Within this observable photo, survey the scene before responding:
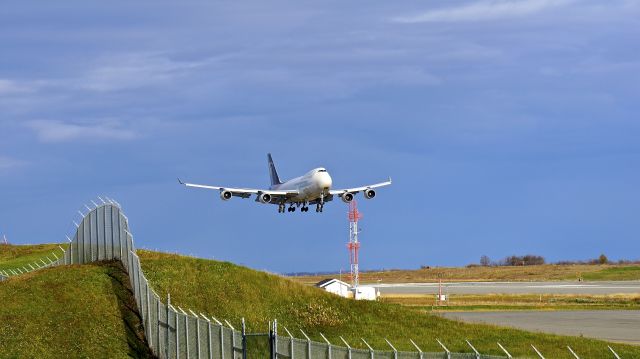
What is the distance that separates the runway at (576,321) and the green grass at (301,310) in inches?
289

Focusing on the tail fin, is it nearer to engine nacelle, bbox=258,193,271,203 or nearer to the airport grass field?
engine nacelle, bbox=258,193,271,203

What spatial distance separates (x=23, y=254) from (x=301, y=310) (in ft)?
144

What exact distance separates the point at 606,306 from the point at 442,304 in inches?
611

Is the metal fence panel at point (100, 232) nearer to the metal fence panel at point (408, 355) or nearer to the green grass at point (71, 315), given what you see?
the green grass at point (71, 315)

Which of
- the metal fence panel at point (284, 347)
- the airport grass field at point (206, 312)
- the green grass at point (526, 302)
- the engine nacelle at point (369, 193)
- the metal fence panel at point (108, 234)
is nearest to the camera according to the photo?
the metal fence panel at point (284, 347)

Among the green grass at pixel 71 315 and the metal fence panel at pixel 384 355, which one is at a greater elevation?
the green grass at pixel 71 315

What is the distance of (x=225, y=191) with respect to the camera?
101562 millimetres

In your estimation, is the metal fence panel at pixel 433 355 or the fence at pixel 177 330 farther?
the fence at pixel 177 330

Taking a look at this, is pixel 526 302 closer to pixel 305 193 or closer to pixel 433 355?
pixel 305 193

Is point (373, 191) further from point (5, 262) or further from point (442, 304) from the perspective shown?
point (5, 262)

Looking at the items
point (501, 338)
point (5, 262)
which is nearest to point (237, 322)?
point (501, 338)

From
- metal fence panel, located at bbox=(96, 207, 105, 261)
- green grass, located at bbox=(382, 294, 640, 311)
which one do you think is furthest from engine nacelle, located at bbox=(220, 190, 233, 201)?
metal fence panel, located at bbox=(96, 207, 105, 261)

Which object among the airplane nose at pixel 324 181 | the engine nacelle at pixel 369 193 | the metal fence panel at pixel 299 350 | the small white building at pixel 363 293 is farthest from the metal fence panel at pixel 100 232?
the engine nacelle at pixel 369 193

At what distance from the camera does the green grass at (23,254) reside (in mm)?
90625
